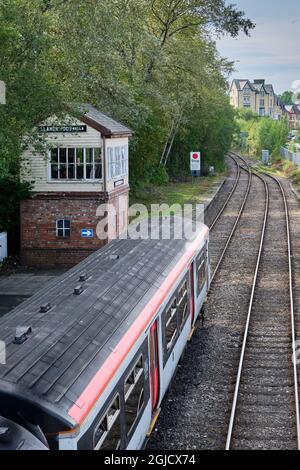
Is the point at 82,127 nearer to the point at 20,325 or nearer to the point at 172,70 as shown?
the point at 20,325

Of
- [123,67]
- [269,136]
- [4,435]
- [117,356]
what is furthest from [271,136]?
[4,435]

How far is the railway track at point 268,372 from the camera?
33.8 ft

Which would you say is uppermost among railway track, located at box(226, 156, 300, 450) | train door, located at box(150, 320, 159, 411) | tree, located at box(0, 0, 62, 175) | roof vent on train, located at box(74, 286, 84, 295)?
tree, located at box(0, 0, 62, 175)

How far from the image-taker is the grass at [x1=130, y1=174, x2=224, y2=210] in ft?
124

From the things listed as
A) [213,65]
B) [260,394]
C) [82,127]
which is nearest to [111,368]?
[260,394]

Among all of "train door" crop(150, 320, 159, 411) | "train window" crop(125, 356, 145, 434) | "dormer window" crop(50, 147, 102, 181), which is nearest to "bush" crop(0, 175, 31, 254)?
"dormer window" crop(50, 147, 102, 181)

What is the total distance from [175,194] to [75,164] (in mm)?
20956

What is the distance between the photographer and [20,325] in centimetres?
826

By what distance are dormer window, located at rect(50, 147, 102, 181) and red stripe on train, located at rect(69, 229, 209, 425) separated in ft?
33.1

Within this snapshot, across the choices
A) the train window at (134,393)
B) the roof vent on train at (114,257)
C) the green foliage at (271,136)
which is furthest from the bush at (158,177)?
the train window at (134,393)

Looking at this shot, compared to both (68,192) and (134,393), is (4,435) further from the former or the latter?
(68,192)

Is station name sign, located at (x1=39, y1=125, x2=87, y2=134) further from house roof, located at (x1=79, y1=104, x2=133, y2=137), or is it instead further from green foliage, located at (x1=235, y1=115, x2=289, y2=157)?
green foliage, located at (x1=235, y1=115, x2=289, y2=157)
